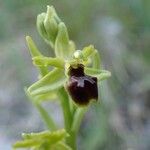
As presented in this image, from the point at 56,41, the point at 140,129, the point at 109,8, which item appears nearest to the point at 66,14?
the point at 109,8

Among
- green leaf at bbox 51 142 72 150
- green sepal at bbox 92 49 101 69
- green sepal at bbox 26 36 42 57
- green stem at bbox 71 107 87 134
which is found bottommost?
green leaf at bbox 51 142 72 150

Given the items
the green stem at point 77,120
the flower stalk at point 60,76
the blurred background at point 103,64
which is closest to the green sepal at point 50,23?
the flower stalk at point 60,76

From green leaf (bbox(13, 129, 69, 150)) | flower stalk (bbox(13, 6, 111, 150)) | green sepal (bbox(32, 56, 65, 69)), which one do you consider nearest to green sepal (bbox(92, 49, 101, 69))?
flower stalk (bbox(13, 6, 111, 150))

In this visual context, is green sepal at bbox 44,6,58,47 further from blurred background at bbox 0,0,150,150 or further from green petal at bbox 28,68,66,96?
blurred background at bbox 0,0,150,150

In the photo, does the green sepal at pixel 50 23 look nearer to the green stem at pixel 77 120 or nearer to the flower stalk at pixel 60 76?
the flower stalk at pixel 60 76

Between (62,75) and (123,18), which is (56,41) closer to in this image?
(62,75)

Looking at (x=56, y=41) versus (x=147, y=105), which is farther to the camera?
(x=147, y=105)
